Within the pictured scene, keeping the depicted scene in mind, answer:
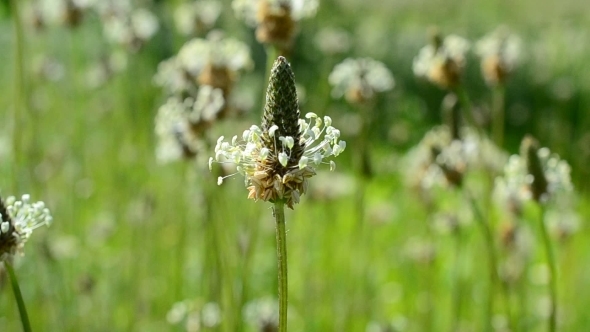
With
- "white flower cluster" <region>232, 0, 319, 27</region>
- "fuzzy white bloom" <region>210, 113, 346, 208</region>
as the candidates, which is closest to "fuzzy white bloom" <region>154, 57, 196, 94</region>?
"white flower cluster" <region>232, 0, 319, 27</region>

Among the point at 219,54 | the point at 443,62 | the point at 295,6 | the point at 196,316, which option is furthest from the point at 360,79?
the point at 196,316

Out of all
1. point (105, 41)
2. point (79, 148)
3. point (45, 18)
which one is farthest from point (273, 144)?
point (105, 41)

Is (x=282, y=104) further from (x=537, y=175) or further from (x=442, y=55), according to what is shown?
(x=442, y=55)

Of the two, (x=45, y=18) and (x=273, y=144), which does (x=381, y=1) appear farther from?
(x=273, y=144)

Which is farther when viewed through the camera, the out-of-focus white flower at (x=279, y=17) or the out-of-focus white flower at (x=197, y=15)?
the out-of-focus white flower at (x=197, y=15)

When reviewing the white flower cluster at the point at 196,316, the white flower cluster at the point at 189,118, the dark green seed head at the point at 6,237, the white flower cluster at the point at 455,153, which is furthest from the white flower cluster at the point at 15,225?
the white flower cluster at the point at 455,153

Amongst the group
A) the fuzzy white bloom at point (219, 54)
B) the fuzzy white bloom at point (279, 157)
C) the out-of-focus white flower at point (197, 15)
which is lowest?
the fuzzy white bloom at point (279, 157)

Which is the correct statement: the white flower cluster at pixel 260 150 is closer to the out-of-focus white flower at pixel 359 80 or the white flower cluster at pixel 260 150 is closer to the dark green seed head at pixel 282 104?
the dark green seed head at pixel 282 104

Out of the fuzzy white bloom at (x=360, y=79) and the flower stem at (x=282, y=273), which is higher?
the fuzzy white bloom at (x=360, y=79)
